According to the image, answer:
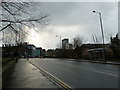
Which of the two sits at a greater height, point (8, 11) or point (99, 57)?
point (8, 11)

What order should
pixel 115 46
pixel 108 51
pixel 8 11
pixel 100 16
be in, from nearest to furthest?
1. pixel 8 11
2. pixel 100 16
3. pixel 115 46
4. pixel 108 51

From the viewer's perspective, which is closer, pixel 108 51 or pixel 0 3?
pixel 0 3

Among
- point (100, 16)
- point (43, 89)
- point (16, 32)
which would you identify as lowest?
point (43, 89)

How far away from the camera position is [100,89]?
11.1 metres

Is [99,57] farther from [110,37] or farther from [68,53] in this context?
[68,53]

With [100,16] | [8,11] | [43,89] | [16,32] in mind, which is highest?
[100,16]

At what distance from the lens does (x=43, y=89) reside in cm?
1174

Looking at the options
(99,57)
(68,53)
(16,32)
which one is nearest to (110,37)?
(99,57)

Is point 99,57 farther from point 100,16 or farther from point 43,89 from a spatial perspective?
point 43,89

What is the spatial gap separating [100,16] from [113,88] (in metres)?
38.5

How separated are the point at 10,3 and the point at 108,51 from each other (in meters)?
59.5

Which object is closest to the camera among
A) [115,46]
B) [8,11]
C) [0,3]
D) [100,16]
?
[0,3]

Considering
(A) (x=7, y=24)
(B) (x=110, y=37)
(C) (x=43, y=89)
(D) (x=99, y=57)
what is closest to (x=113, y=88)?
(C) (x=43, y=89)

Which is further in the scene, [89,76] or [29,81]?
[89,76]
